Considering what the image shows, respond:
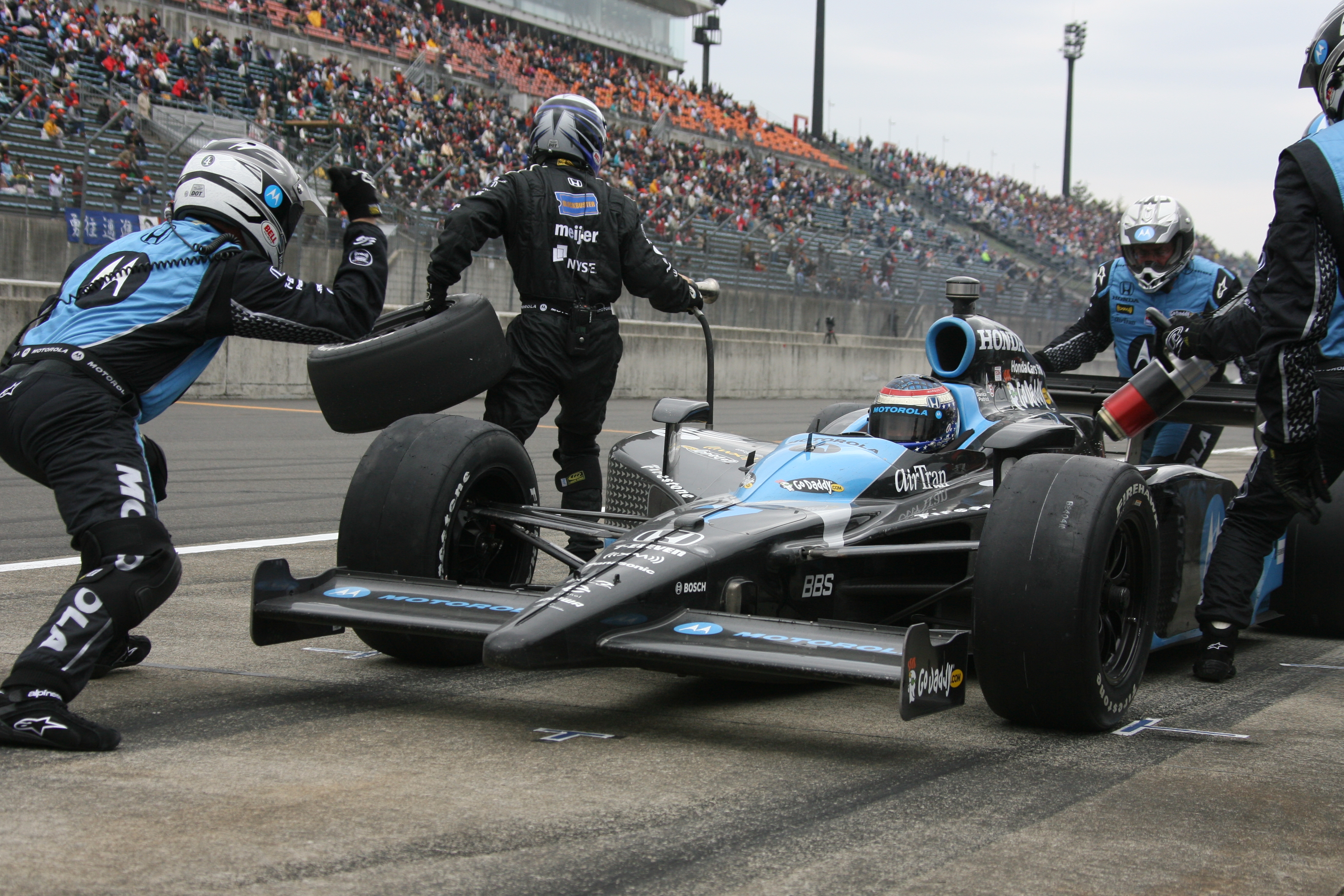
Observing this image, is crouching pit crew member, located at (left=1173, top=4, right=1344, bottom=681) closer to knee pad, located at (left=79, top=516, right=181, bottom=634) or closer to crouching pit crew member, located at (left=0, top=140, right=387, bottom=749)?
crouching pit crew member, located at (left=0, top=140, right=387, bottom=749)

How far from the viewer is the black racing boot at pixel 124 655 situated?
4.40 metres

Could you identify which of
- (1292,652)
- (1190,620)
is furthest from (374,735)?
(1292,652)

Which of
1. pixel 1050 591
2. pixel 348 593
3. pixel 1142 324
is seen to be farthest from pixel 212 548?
pixel 1142 324

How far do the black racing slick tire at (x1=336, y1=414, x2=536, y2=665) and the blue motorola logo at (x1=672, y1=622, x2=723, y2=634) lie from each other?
1.05 meters

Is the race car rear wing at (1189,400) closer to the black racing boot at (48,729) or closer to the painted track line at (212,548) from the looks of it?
the painted track line at (212,548)

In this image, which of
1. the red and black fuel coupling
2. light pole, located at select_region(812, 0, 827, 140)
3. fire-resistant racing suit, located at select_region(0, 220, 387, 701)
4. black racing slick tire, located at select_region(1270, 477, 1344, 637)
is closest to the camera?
fire-resistant racing suit, located at select_region(0, 220, 387, 701)

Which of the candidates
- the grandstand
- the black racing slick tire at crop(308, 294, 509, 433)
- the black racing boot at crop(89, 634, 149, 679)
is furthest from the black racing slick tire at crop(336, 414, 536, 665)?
the grandstand

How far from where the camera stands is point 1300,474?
4.62 meters

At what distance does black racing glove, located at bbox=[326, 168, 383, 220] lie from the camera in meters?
4.46

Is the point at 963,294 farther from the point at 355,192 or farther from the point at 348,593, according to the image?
the point at 348,593

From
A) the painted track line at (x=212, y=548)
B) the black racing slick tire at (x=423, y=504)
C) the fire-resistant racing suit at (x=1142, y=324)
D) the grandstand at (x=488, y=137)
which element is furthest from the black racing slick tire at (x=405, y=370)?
the grandstand at (x=488, y=137)

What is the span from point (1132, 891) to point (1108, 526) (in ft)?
4.71

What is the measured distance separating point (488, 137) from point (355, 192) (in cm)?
2490

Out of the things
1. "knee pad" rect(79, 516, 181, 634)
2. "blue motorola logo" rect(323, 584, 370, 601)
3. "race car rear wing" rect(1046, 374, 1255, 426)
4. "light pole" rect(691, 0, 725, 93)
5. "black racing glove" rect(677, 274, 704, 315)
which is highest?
"light pole" rect(691, 0, 725, 93)
